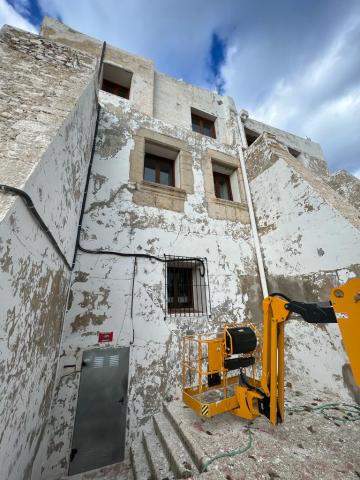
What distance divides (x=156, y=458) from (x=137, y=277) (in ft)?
8.97

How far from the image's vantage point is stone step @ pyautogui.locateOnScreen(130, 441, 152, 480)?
2.68m

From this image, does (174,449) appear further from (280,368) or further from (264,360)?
(280,368)

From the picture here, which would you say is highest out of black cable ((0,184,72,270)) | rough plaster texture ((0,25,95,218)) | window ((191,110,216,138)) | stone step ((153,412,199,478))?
window ((191,110,216,138))

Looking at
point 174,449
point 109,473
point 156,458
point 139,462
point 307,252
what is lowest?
point 109,473

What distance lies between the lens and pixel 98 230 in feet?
13.6

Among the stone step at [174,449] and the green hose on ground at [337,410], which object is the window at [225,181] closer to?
the green hose on ground at [337,410]

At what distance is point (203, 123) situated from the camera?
789 cm

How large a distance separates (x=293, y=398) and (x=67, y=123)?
6.07 metres

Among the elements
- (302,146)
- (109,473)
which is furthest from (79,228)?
(302,146)

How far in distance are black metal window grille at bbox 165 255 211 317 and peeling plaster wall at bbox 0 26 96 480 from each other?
7.22ft

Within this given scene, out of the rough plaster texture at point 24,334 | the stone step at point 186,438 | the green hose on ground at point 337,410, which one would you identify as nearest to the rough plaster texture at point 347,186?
the green hose on ground at point 337,410

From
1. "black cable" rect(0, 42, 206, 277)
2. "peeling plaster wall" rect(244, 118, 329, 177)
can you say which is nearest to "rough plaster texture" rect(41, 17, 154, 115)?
"black cable" rect(0, 42, 206, 277)

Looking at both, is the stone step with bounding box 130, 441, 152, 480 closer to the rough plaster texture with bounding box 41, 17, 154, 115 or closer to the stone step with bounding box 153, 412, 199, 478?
the stone step with bounding box 153, 412, 199, 478

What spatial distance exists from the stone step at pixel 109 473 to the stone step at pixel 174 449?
2.20 ft
